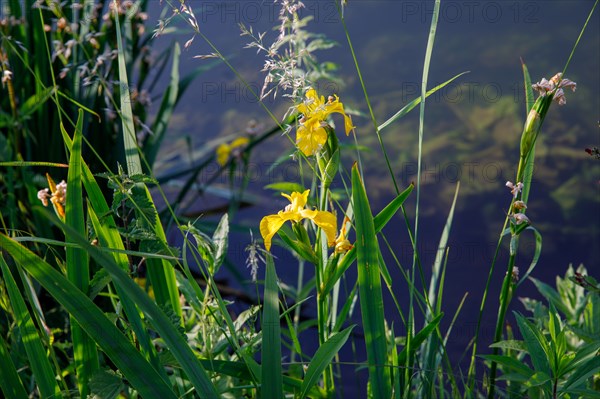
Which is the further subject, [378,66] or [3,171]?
[378,66]

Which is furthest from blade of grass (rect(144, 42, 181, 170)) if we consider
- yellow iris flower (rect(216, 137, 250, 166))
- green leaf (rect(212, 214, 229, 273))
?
green leaf (rect(212, 214, 229, 273))

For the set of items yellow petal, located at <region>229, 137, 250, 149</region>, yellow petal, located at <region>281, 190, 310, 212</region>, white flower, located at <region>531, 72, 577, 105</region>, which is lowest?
yellow petal, located at <region>229, 137, 250, 149</region>

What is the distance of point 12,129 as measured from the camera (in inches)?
69.7

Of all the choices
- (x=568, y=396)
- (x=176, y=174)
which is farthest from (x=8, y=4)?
(x=568, y=396)

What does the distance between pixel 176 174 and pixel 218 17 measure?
1214 millimetres

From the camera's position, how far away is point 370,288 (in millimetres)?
843

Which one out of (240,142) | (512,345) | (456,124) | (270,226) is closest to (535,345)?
(512,345)

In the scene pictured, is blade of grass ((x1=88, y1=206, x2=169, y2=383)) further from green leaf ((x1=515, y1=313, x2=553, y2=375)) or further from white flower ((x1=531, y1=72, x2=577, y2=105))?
white flower ((x1=531, y1=72, x2=577, y2=105))

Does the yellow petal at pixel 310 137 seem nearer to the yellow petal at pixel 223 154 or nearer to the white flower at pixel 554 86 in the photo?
the white flower at pixel 554 86

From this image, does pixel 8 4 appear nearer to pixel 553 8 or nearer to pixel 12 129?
pixel 12 129

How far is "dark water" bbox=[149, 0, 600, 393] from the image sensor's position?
2.15 meters

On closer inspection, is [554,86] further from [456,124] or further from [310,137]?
[456,124]

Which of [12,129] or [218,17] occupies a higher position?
[218,17]

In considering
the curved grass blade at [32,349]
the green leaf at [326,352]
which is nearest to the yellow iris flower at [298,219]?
the green leaf at [326,352]
